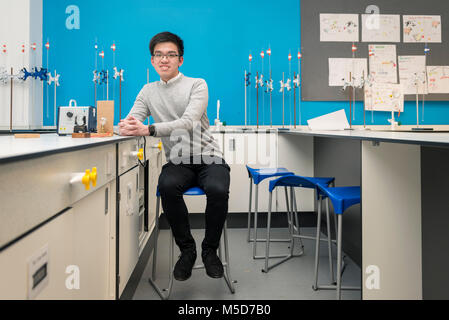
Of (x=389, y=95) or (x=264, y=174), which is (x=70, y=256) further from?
(x=389, y=95)

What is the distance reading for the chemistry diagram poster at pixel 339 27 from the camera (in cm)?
338

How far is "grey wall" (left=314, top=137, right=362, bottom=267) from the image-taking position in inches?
77.6

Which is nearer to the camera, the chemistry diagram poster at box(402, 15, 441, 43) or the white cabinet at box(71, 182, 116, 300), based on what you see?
the white cabinet at box(71, 182, 116, 300)

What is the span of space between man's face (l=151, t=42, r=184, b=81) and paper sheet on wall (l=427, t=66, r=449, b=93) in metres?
3.03

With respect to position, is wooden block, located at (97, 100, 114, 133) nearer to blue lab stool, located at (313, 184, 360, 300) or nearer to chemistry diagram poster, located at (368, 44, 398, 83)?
blue lab stool, located at (313, 184, 360, 300)

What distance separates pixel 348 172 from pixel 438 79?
2.25 metres

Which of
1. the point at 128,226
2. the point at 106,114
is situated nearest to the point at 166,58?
the point at 106,114

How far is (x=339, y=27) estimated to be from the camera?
134 inches

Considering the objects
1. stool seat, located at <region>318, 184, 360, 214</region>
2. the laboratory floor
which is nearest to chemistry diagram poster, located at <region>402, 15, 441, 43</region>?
the laboratory floor

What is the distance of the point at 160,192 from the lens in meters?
1.55

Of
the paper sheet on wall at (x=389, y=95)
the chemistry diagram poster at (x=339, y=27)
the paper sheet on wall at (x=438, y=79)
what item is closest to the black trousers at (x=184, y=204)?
the paper sheet on wall at (x=389, y=95)
